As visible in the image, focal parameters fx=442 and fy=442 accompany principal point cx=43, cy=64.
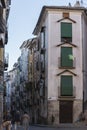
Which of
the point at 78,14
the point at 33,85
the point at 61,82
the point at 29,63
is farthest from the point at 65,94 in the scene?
the point at 29,63

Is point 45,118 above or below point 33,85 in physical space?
below

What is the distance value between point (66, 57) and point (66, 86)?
3.32 m

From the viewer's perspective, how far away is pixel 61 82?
5006 cm

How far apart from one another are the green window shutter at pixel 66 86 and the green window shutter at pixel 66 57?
1489mm

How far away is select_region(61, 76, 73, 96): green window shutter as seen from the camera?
4969 centimetres

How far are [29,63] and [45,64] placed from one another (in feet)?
83.1

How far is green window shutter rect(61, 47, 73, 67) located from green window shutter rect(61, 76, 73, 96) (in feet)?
4.88

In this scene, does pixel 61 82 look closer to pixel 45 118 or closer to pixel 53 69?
pixel 53 69

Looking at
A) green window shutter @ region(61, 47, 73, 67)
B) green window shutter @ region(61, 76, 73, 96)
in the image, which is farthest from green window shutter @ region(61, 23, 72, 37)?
green window shutter @ region(61, 76, 73, 96)

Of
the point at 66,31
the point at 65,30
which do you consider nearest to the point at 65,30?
the point at 65,30

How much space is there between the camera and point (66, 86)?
1961 inches

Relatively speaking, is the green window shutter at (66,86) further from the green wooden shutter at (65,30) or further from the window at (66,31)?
the green wooden shutter at (65,30)

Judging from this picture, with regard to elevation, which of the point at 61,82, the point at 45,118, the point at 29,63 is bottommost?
the point at 45,118

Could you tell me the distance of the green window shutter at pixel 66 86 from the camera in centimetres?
4969
